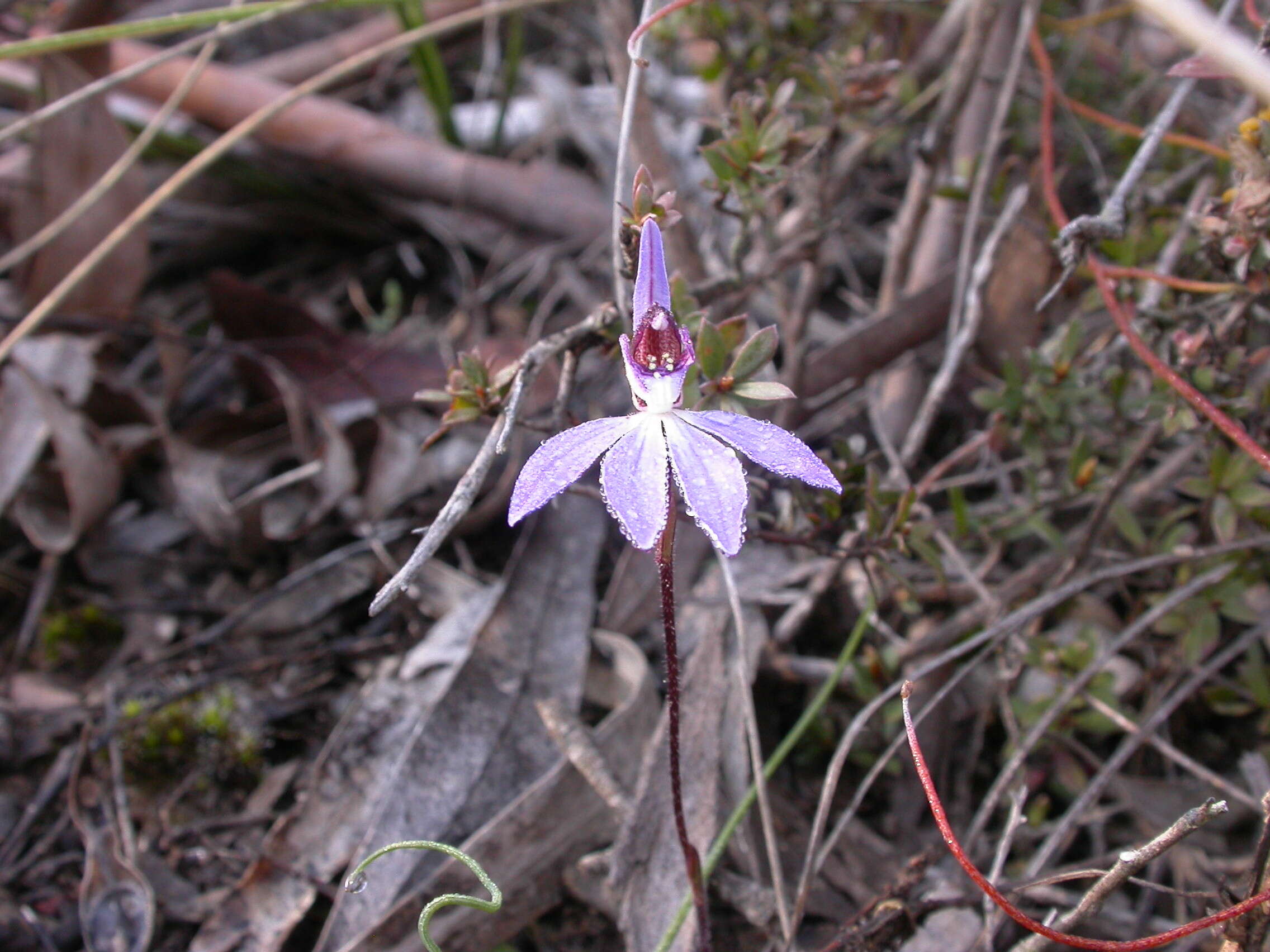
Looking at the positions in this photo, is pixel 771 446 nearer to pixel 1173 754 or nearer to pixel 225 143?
pixel 1173 754

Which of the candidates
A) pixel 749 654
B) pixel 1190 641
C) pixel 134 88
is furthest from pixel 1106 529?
pixel 134 88

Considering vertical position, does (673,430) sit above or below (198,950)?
above

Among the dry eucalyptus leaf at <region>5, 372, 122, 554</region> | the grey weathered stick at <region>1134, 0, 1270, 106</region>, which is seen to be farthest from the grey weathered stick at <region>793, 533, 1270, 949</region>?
the dry eucalyptus leaf at <region>5, 372, 122, 554</region>

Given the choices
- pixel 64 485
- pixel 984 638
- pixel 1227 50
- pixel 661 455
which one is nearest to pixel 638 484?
pixel 661 455

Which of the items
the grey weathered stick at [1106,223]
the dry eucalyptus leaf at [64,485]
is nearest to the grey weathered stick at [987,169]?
the grey weathered stick at [1106,223]

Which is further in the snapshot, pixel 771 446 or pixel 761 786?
pixel 761 786

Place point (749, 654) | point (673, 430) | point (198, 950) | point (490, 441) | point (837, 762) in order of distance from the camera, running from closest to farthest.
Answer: point (673, 430) < point (490, 441) < point (837, 762) < point (198, 950) < point (749, 654)

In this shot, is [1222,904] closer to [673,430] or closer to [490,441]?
[673,430]
